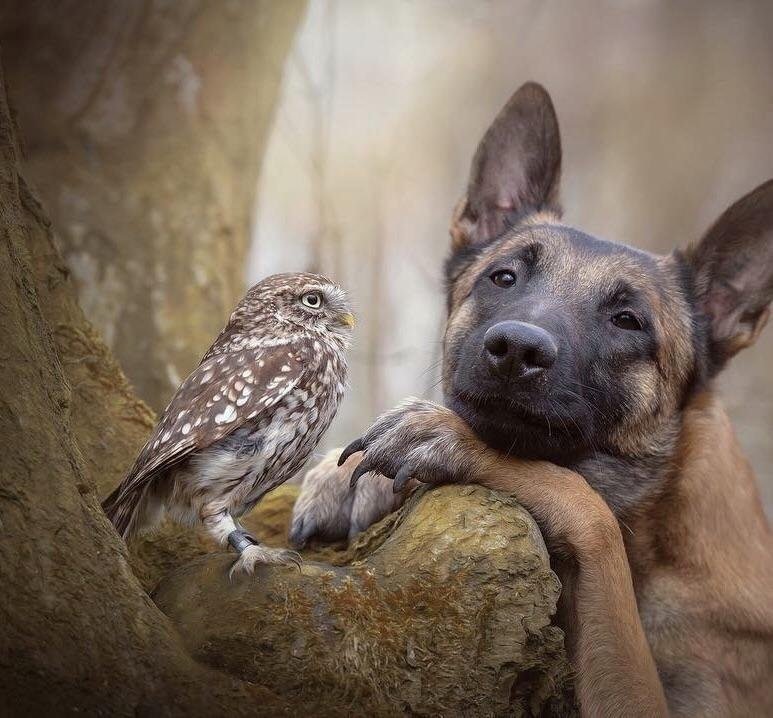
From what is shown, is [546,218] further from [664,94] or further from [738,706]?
[664,94]

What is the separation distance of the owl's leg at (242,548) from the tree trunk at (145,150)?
8.89 feet

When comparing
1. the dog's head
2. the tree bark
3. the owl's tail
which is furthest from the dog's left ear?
the tree bark

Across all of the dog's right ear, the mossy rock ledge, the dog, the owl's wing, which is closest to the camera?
the mossy rock ledge

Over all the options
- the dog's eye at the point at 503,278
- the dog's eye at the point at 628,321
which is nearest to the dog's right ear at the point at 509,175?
the dog's eye at the point at 503,278

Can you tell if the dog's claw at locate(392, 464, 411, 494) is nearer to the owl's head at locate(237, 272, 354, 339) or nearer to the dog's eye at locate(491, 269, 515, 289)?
the owl's head at locate(237, 272, 354, 339)

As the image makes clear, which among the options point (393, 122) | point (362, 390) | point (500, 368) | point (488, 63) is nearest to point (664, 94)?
point (488, 63)

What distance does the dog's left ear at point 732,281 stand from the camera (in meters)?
3.88

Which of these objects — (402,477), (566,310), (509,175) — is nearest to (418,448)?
(402,477)

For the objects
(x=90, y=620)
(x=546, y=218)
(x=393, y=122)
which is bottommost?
(x=90, y=620)

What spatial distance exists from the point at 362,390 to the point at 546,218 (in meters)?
5.36

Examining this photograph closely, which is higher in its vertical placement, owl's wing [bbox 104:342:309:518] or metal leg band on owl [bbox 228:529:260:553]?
owl's wing [bbox 104:342:309:518]

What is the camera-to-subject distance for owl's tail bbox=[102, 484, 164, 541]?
2.98 meters

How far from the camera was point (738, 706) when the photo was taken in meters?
3.36

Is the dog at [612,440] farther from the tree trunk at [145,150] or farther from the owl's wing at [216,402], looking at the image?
the tree trunk at [145,150]
